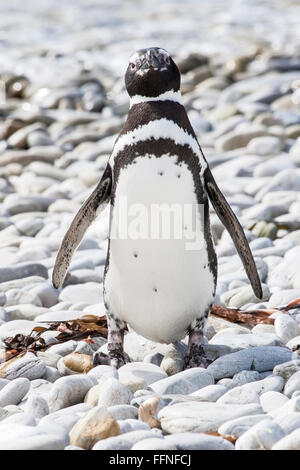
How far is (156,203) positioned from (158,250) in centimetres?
21

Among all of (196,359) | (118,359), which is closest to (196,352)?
(196,359)

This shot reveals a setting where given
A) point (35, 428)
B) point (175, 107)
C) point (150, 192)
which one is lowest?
point (35, 428)

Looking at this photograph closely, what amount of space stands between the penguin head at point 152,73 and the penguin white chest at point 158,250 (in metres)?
0.30

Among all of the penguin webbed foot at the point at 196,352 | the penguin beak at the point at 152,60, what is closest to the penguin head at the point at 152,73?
the penguin beak at the point at 152,60

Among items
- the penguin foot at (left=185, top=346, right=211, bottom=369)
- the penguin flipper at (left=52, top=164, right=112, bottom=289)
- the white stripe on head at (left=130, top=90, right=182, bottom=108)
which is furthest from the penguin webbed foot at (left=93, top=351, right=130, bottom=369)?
the white stripe on head at (left=130, top=90, right=182, bottom=108)

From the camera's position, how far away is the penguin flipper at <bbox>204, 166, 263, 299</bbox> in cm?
402

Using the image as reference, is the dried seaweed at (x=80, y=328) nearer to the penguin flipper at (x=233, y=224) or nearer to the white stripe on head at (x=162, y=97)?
the penguin flipper at (x=233, y=224)

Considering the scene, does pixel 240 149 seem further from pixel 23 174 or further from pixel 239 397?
pixel 239 397

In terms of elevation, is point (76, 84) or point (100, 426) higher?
point (76, 84)

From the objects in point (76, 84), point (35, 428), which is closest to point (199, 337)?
point (35, 428)

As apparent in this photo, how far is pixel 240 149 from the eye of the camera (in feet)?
28.7

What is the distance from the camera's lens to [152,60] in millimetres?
3826

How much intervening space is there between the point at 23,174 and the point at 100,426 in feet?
18.9

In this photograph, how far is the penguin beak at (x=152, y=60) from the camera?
12.6ft
